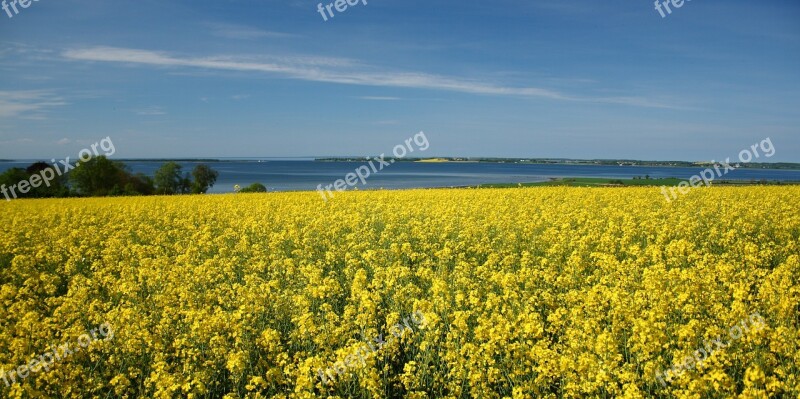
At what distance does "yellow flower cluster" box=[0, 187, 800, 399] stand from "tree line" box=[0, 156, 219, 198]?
4451 cm

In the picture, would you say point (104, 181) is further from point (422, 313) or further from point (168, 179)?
point (422, 313)

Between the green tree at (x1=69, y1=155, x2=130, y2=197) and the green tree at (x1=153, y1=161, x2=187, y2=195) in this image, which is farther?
the green tree at (x1=153, y1=161, x2=187, y2=195)

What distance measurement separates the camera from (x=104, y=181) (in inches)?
2328

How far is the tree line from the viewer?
50844 millimetres

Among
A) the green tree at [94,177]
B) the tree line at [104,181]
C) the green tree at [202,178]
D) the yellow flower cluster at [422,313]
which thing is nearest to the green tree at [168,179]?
the tree line at [104,181]

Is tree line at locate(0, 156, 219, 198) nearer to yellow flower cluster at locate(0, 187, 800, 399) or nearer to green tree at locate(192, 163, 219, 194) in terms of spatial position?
green tree at locate(192, 163, 219, 194)

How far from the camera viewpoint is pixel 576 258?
8.40 meters

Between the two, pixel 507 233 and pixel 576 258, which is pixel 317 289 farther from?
pixel 507 233

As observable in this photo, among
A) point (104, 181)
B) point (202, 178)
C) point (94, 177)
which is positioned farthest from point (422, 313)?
point (202, 178)

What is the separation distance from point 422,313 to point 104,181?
6419 centimetres

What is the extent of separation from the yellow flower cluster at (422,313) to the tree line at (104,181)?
44.5m

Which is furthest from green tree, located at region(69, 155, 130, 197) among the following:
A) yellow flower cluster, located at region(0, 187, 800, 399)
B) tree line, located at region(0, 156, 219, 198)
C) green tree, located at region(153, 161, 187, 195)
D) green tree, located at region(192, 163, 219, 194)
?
yellow flower cluster, located at region(0, 187, 800, 399)

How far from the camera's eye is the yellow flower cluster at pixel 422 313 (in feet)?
15.5

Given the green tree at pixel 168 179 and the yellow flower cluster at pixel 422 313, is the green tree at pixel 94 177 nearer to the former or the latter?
the green tree at pixel 168 179
